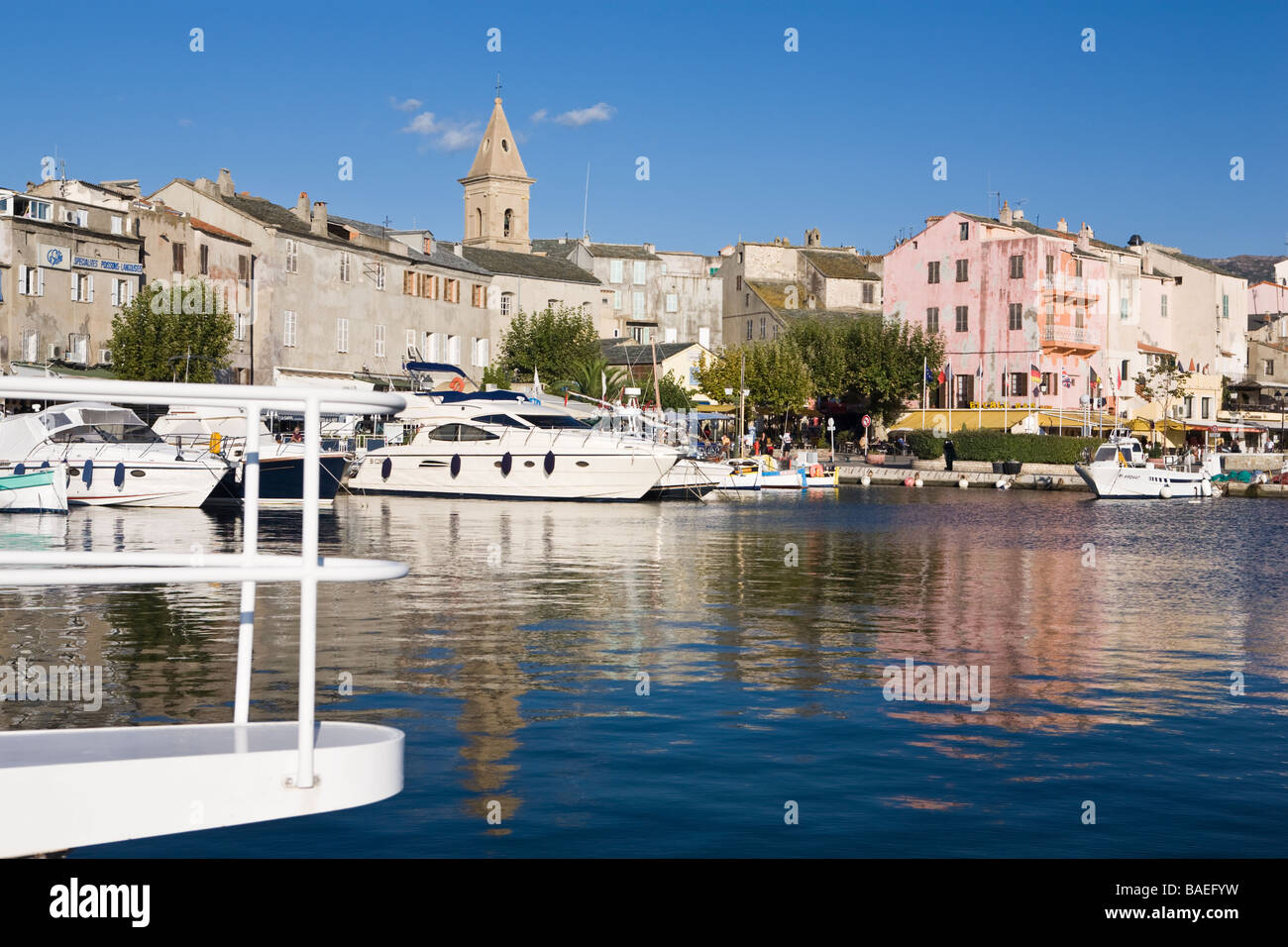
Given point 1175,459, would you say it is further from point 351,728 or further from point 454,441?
point 351,728

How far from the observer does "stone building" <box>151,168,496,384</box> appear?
234 feet

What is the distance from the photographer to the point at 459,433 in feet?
168

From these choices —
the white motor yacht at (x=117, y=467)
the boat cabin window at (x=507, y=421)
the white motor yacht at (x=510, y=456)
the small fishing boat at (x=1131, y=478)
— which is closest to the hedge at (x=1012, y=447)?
the small fishing boat at (x=1131, y=478)

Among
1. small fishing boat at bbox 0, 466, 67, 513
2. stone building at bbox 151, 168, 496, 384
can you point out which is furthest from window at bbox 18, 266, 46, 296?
small fishing boat at bbox 0, 466, 67, 513

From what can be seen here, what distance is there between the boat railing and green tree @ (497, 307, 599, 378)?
277 feet

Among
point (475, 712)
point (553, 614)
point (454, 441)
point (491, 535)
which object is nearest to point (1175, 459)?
point (454, 441)

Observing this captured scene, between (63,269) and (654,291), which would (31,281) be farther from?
(654,291)

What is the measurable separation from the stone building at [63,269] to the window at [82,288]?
0.04m

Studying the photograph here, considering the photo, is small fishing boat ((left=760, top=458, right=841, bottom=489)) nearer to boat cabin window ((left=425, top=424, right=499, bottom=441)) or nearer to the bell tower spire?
boat cabin window ((left=425, top=424, right=499, bottom=441))

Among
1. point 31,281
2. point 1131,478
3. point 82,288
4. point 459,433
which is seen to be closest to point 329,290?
point 82,288

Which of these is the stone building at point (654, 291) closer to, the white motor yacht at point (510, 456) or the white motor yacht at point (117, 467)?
the white motor yacht at point (510, 456)

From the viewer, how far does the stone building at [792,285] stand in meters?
108

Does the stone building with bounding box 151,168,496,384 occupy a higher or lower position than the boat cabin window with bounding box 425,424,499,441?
higher

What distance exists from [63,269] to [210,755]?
199ft
